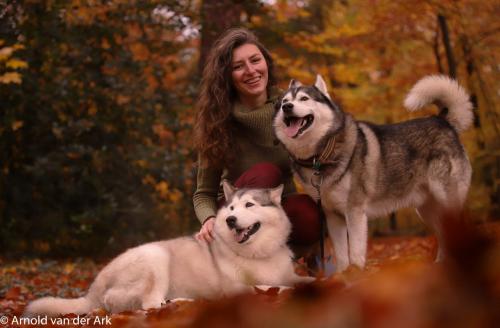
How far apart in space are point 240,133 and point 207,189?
513 millimetres

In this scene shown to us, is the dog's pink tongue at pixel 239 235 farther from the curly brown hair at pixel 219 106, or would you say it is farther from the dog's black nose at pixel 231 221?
the curly brown hair at pixel 219 106

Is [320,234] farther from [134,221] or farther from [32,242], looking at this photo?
[32,242]

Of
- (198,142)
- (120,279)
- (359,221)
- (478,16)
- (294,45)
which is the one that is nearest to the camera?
(120,279)

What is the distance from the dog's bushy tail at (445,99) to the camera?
4285 mm

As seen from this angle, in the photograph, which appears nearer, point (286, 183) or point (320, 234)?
point (320, 234)

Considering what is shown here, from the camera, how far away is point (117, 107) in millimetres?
8125

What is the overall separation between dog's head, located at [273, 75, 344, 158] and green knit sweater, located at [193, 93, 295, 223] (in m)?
0.25

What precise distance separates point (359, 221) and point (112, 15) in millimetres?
5617

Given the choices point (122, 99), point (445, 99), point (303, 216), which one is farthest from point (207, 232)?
point (122, 99)

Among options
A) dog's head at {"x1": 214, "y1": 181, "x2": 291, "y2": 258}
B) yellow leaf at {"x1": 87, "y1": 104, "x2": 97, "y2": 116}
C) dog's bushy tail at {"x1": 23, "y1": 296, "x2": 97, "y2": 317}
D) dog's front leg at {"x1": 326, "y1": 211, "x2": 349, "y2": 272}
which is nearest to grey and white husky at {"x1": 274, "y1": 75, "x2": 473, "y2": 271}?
dog's front leg at {"x1": 326, "y1": 211, "x2": 349, "y2": 272}

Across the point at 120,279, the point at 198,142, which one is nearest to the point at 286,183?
the point at 198,142

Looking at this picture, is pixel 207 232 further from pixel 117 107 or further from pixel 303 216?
pixel 117 107

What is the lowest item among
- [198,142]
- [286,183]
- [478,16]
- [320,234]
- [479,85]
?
[320,234]

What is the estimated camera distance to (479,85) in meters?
8.34
